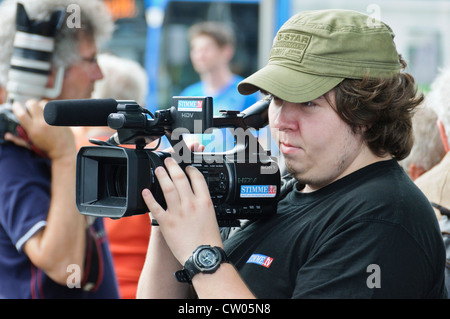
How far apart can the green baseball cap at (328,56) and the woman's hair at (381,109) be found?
0.08ft

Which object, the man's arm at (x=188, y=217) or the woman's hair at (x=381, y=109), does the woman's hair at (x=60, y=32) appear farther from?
the woman's hair at (x=381, y=109)

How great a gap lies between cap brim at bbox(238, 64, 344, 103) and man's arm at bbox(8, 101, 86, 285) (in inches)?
39.8

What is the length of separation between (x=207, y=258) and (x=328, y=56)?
1.77ft

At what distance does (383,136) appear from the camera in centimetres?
145

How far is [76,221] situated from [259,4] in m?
6.16

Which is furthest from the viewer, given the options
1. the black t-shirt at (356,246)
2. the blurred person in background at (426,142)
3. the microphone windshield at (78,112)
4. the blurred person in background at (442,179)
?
the blurred person in background at (426,142)

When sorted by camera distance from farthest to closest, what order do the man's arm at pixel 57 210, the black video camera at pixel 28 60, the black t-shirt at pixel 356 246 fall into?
the black video camera at pixel 28 60 → the man's arm at pixel 57 210 → the black t-shirt at pixel 356 246

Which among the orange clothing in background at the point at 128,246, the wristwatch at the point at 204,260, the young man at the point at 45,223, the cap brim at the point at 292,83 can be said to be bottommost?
the orange clothing in background at the point at 128,246

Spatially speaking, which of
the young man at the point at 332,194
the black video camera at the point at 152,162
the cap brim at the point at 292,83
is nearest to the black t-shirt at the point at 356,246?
the young man at the point at 332,194

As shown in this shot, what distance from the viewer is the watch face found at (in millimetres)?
1327

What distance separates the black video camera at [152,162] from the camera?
1.36 meters

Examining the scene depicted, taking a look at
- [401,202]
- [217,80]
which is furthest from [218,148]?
[217,80]

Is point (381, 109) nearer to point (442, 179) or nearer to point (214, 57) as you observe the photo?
point (442, 179)

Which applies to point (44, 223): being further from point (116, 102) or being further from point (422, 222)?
point (422, 222)
